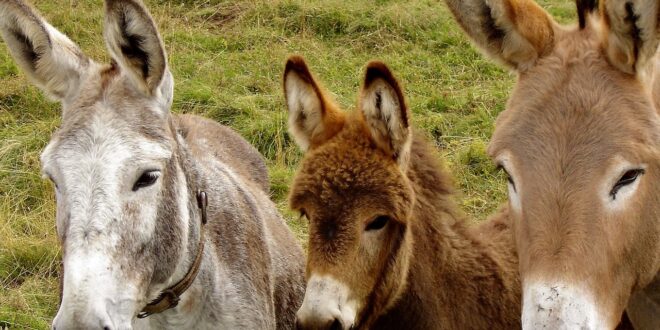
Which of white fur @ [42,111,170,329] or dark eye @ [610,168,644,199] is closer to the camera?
dark eye @ [610,168,644,199]

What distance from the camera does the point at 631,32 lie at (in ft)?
10.1

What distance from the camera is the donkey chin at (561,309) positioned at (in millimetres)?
2777

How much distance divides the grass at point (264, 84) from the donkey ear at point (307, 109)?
2502 millimetres

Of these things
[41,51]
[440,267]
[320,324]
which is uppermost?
[41,51]

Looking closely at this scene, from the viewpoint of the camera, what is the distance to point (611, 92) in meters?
3.09

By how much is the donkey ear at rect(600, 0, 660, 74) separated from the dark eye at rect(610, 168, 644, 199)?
1.33 feet

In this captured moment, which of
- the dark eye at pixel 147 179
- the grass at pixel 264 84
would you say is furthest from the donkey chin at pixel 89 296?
the grass at pixel 264 84

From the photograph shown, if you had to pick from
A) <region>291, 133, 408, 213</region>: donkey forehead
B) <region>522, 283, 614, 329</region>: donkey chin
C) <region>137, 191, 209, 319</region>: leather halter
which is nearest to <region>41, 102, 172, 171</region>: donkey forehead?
<region>137, 191, 209, 319</region>: leather halter

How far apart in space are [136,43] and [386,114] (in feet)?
3.78

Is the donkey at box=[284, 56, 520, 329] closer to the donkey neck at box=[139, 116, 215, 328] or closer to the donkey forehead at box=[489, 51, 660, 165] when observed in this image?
the donkey neck at box=[139, 116, 215, 328]

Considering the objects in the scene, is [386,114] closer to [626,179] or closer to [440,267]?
[440,267]

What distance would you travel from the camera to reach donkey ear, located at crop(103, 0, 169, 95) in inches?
137

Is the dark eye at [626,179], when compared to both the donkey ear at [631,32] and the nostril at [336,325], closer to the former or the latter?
the donkey ear at [631,32]

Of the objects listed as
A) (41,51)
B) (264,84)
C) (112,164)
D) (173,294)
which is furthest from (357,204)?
(264,84)
